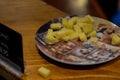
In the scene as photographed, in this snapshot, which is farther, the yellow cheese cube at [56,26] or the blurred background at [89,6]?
the blurred background at [89,6]

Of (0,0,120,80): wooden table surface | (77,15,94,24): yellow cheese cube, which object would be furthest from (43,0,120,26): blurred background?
(77,15,94,24): yellow cheese cube

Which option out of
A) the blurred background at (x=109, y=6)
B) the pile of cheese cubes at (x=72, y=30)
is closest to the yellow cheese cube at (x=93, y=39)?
the pile of cheese cubes at (x=72, y=30)

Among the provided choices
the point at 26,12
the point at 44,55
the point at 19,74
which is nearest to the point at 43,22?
the point at 26,12

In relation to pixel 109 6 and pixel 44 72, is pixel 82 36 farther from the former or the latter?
pixel 109 6

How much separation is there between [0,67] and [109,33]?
0.48 metres

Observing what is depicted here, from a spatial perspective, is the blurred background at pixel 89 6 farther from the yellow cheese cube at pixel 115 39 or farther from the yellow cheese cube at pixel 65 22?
the yellow cheese cube at pixel 115 39

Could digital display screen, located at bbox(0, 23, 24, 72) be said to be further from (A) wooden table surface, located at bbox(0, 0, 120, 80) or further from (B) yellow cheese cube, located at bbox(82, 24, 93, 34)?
(B) yellow cheese cube, located at bbox(82, 24, 93, 34)

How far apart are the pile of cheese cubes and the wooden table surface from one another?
0.09 meters

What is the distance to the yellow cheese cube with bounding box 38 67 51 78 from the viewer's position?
909 millimetres

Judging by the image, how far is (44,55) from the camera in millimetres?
1008

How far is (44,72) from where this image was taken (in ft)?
2.98

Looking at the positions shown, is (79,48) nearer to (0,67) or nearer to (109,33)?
(109,33)

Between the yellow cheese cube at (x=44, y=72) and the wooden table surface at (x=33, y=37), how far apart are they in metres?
0.01

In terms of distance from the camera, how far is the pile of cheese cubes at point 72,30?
1054mm
